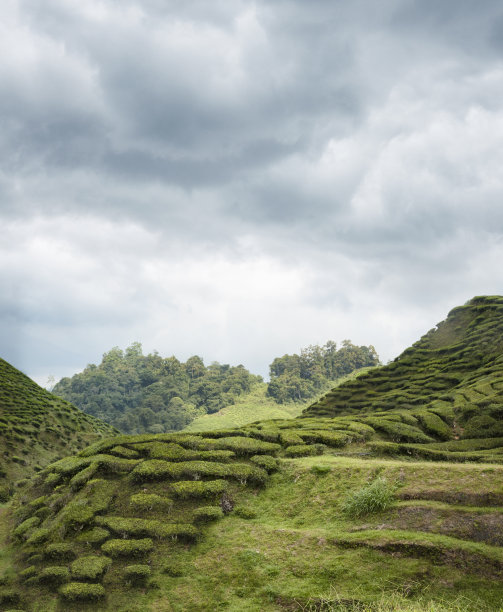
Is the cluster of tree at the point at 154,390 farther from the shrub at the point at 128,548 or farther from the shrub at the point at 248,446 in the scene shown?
the shrub at the point at 128,548

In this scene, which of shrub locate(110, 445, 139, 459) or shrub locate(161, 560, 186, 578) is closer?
shrub locate(161, 560, 186, 578)

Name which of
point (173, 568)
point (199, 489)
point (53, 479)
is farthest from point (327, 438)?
point (53, 479)

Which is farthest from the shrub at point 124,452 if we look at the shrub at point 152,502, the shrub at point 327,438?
the shrub at point 327,438

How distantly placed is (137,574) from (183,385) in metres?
91.0

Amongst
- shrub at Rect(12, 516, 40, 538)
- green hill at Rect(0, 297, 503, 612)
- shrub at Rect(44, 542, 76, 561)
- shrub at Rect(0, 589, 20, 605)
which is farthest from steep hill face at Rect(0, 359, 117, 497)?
shrub at Rect(0, 589, 20, 605)

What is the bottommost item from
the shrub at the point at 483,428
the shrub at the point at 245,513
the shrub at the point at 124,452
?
the shrub at the point at 245,513

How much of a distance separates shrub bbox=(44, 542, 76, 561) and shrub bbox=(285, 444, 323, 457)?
904cm

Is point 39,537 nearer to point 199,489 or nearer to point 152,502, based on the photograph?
point 152,502

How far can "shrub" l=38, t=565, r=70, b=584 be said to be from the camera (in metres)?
11.0

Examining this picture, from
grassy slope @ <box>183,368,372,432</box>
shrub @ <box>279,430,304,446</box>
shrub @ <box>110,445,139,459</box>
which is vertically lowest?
grassy slope @ <box>183,368,372,432</box>

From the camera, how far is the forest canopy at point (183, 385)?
272 feet

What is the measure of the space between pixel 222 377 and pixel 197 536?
3647 inches

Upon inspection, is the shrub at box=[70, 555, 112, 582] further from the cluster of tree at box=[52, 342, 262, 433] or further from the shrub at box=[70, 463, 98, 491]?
the cluster of tree at box=[52, 342, 262, 433]

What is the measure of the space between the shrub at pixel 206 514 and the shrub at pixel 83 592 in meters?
3.20
